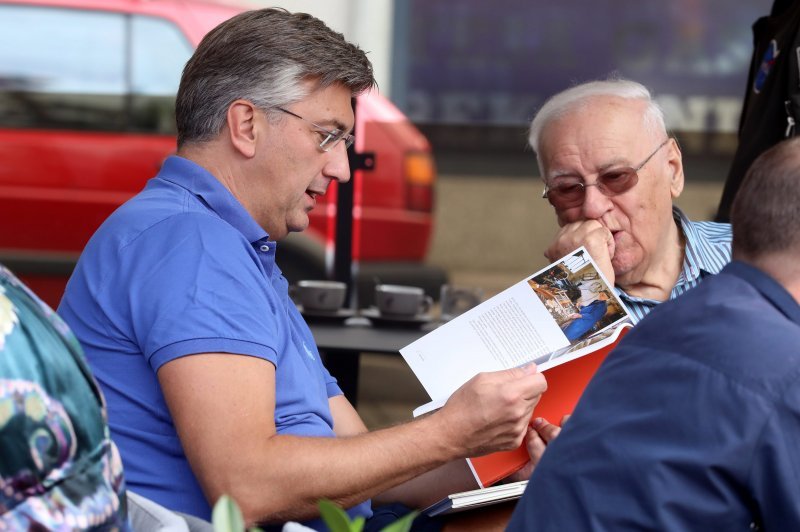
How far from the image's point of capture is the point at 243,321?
1.81 meters

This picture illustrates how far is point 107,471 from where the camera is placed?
43.7 inches

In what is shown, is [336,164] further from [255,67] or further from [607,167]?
[607,167]

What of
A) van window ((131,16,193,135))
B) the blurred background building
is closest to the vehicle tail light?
van window ((131,16,193,135))

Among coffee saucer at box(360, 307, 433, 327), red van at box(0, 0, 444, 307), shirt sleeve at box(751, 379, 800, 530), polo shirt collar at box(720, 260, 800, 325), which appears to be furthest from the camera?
red van at box(0, 0, 444, 307)

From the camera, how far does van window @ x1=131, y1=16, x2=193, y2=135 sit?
16.5 ft

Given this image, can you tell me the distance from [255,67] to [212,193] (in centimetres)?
25

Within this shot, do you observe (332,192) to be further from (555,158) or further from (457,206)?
(457,206)

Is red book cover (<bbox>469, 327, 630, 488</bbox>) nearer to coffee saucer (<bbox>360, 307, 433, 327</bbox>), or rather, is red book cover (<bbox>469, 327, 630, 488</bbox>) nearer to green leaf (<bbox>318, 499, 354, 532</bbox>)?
green leaf (<bbox>318, 499, 354, 532</bbox>)

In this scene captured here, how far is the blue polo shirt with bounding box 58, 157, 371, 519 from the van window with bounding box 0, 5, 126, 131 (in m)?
3.23

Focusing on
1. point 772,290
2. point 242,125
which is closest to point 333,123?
point 242,125

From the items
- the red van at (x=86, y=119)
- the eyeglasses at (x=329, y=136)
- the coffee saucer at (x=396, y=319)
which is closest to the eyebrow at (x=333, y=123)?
the eyeglasses at (x=329, y=136)

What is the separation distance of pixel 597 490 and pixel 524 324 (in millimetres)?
779

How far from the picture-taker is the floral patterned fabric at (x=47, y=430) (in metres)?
1.02

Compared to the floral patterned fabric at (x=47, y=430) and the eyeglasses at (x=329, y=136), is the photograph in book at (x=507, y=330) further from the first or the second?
the floral patterned fabric at (x=47, y=430)
